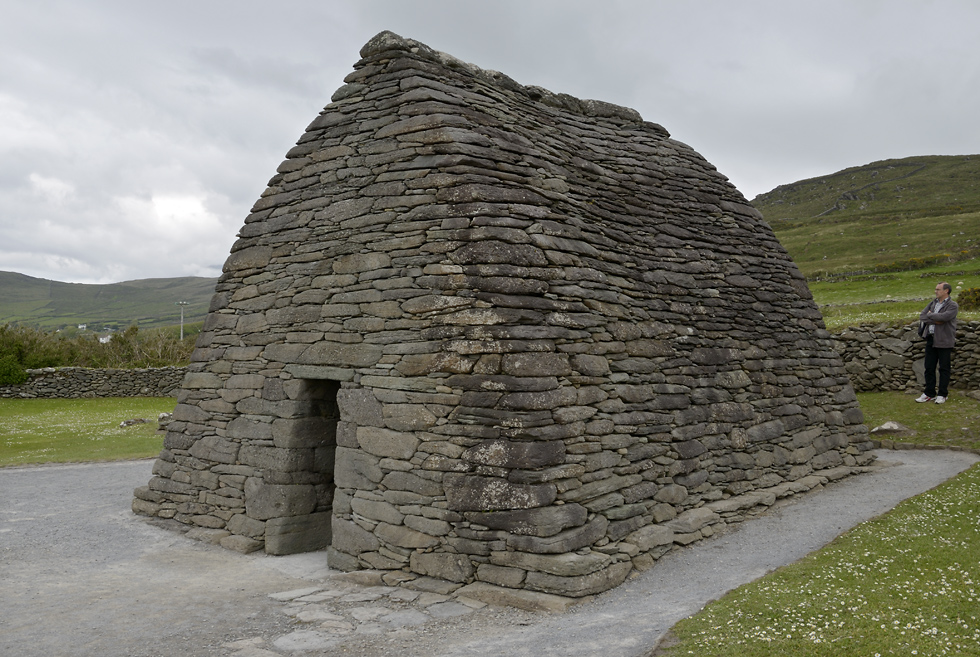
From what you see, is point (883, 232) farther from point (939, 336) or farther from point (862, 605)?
point (862, 605)

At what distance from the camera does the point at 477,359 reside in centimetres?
692

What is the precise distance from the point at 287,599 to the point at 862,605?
17.3 feet

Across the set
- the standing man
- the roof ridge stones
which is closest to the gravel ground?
the standing man

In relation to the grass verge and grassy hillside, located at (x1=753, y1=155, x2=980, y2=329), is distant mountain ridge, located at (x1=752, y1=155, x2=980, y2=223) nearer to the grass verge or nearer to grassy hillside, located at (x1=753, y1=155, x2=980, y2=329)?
grassy hillside, located at (x1=753, y1=155, x2=980, y2=329)

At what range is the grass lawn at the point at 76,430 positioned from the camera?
53.0ft

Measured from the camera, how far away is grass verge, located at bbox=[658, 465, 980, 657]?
4.79m

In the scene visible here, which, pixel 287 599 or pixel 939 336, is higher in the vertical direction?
pixel 939 336

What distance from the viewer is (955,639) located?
471cm

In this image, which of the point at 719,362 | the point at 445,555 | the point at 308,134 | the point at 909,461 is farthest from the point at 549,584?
the point at 909,461

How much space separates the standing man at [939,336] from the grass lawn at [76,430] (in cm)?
1785

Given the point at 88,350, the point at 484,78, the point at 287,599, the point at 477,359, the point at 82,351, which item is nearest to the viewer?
the point at 287,599

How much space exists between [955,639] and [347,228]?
23.0 ft

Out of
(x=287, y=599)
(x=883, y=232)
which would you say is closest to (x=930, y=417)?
(x=287, y=599)

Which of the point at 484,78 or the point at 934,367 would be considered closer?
the point at 484,78
